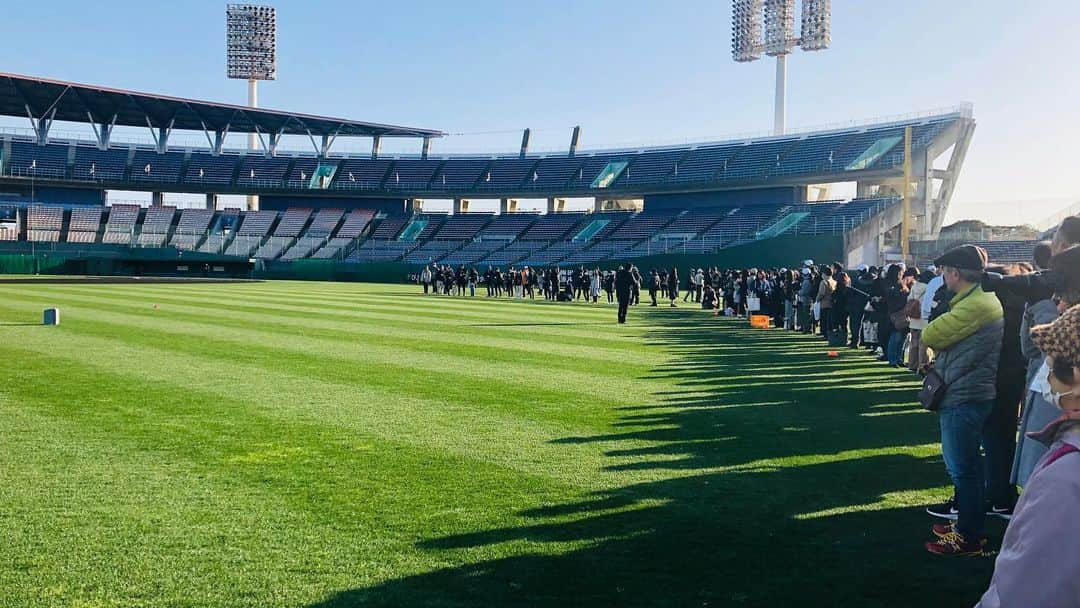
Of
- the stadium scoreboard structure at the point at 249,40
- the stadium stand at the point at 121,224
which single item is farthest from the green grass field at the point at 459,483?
the stadium scoreboard structure at the point at 249,40

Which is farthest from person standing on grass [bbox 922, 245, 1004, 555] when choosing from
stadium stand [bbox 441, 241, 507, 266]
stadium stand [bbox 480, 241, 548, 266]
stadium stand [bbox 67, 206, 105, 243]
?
stadium stand [bbox 67, 206, 105, 243]

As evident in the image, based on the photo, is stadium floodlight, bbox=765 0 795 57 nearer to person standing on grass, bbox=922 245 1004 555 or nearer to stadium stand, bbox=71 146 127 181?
stadium stand, bbox=71 146 127 181

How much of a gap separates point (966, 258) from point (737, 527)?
242 cm

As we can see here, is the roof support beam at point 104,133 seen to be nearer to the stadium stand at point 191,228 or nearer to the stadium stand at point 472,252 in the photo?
the stadium stand at point 191,228

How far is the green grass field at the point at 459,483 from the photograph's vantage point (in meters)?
5.04

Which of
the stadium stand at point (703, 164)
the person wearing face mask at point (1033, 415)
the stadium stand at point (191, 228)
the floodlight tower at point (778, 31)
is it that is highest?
the floodlight tower at point (778, 31)

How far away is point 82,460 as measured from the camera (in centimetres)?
768

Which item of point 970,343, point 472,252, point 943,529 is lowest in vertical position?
point 943,529

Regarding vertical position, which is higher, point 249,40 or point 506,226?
point 249,40

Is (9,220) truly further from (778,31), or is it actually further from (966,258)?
(966,258)

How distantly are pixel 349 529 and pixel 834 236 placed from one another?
49965mm

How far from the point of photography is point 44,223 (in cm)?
6994

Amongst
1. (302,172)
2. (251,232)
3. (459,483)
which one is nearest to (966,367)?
(459,483)

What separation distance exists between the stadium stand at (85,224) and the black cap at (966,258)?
7274cm
